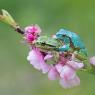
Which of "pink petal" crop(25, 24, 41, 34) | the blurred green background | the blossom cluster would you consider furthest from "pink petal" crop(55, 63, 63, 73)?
the blurred green background

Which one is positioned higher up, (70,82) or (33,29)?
(33,29)

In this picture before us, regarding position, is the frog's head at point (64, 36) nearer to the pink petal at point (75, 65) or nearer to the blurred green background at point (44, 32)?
the pink petal at point (75, 65)

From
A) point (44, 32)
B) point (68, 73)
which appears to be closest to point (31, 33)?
point (68, 73)

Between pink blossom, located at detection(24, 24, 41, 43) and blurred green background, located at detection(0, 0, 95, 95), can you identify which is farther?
blurred green background, located at detection(0, 0, 95, 95)

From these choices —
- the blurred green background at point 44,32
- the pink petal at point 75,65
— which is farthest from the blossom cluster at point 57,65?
the blurred green background at point 44,32

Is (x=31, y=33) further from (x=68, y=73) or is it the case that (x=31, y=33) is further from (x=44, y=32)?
(x=44, y=32)

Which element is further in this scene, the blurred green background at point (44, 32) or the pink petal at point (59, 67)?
the blurred green background at point (44, 32)

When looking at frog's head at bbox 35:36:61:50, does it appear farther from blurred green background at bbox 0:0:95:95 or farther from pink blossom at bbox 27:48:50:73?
blurred green background at bbox 0:0:95:95
